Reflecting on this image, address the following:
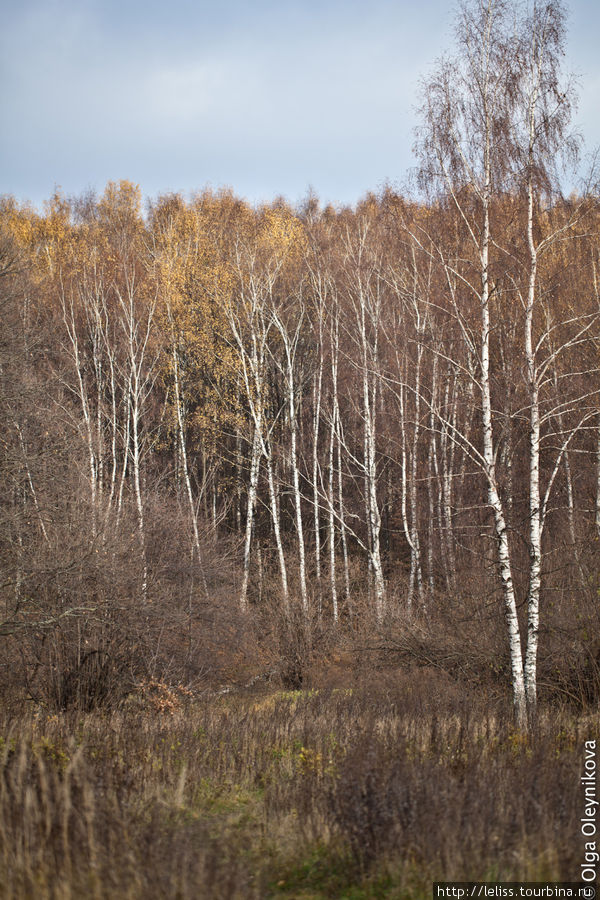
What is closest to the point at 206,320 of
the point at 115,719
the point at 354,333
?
the point at 354,333

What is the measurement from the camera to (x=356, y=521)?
75.8 feet

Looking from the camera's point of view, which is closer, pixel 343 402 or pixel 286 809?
pixel 286 809

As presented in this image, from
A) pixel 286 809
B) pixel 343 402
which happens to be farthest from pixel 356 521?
pixel 286 809

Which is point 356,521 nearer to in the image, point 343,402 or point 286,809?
point 343,402

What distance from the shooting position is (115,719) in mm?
7723

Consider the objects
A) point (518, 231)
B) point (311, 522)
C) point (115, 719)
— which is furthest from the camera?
point (311, 522)

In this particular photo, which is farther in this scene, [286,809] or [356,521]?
[356,521]

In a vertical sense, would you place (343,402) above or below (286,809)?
above

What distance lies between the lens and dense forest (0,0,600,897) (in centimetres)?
626

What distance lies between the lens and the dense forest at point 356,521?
6262mm

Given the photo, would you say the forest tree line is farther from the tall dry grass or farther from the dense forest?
the tall dry grass

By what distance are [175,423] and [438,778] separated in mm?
18402

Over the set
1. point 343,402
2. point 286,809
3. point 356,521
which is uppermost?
point 343,402

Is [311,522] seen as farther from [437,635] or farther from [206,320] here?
[437,635]
